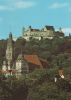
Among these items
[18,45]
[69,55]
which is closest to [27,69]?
[69,55]

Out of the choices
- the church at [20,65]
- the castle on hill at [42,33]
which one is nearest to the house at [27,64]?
the church at [20,65]

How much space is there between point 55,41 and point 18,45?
8.02 m

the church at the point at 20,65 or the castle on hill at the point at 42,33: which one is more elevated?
the castle on hill at the point at 42,33

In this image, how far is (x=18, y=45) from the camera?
146500 millimetres

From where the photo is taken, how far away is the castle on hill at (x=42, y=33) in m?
170

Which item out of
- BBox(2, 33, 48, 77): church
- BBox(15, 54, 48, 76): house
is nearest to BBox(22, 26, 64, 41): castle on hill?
BBox(2, 33, 48, 77): church

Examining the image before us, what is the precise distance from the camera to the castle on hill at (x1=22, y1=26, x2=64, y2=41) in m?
170

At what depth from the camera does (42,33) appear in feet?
569

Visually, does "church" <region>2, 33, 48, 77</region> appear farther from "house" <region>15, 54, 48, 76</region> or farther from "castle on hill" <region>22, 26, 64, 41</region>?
"castle on hill" <region>22, 26, 64, 41</region>

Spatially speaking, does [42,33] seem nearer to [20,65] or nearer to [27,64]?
[27,64]

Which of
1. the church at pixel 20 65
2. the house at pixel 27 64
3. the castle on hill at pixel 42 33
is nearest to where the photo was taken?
the church at pixel 20 65

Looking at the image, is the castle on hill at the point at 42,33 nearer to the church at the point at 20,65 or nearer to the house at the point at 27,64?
the church at the point at 20,65

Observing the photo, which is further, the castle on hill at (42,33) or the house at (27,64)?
the castle on hill at (42,33)

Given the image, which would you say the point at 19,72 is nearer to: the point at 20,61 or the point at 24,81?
the point at 20,61
